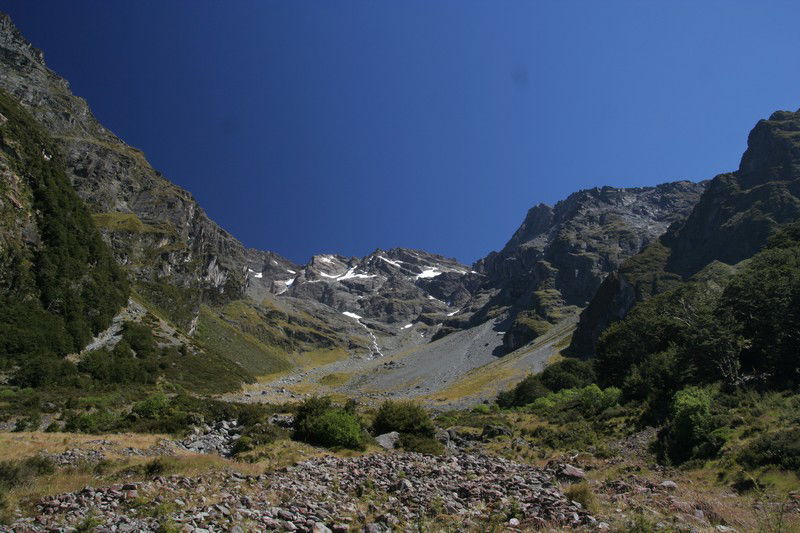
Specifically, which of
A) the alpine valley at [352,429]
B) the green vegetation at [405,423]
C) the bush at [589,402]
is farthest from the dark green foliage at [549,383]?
the green vegetation at [405,423]

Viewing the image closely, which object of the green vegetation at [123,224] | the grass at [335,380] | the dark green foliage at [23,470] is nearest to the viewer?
the dark green foliage at [23,470]

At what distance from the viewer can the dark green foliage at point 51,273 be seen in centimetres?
5256

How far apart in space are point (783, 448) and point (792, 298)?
84.7ft

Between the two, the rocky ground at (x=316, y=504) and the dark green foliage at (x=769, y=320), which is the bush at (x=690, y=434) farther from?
the dark green foliage at (x=769, y=320)

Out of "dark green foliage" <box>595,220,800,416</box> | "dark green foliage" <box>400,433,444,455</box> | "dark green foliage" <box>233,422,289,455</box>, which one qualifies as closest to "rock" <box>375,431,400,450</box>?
"dark green foliage" <box>400,433,444,455</box>

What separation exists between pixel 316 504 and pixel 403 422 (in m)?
18.5

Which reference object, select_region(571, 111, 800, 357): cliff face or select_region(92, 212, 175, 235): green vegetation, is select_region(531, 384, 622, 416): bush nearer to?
select_region(571, 111, 800, 357): cliff face

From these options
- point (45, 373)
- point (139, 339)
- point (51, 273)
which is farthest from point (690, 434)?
point (51, 273)

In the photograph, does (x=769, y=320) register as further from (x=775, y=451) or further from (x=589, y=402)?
(x=775, y=451)

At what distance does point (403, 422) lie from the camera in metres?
31.5

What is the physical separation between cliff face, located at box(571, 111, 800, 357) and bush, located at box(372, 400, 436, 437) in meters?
131

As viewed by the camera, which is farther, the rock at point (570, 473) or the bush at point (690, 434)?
the bush at point (690, 434)

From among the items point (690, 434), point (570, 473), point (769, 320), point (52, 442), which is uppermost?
point (52, 442)

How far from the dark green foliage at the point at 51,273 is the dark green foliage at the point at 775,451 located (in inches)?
2519
